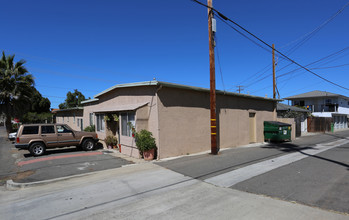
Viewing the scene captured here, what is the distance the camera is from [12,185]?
639 cm

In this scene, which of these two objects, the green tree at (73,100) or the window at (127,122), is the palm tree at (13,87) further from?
the green tree at (73,100)

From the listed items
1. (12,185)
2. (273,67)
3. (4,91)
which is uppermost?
(273,67)

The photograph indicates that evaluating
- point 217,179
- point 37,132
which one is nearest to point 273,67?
point 217,179

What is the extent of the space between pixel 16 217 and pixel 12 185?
2.83 m

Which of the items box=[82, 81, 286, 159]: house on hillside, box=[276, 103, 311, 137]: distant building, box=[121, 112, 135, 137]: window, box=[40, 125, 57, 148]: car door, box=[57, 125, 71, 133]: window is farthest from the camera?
box=[276, 103, 311, 137]: distant building

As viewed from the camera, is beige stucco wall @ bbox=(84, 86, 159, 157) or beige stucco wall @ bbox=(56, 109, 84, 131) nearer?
beige stucco wall @ bbox=(84, 86, 159, 157)

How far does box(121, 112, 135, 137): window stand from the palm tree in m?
15.2

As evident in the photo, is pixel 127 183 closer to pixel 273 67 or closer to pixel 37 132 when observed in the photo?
pixel 37 132

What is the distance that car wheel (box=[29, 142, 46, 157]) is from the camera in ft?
35.6

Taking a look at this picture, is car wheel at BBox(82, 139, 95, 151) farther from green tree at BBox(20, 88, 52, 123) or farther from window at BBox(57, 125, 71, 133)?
green tree at BBox(20, 88, 52, 123)

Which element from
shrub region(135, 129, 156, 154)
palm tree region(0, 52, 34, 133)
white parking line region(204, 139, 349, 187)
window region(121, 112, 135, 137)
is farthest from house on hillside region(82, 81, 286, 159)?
palm tree region(0, 52, 34, 133)

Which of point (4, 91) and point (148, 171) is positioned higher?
point (4, 91)

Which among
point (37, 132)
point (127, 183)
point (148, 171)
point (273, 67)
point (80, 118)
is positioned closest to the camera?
point (127, 183)

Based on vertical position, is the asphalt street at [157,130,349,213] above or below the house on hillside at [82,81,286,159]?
below
